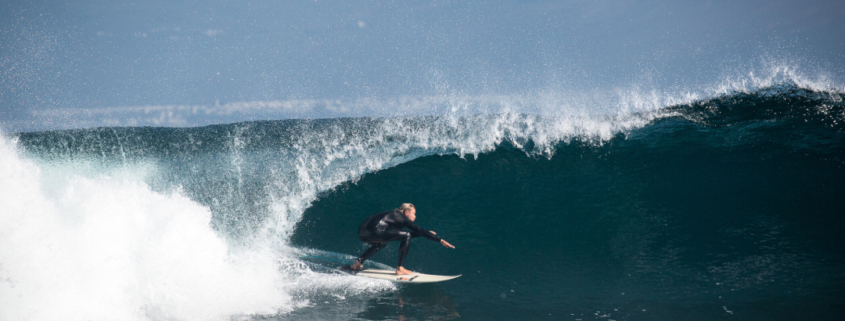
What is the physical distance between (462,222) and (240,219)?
338 centimetres

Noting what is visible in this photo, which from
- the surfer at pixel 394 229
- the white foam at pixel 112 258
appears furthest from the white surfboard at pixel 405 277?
the white foam at pixel 112 258

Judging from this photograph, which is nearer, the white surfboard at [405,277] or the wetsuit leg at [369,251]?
the white surfboard at [405,277]

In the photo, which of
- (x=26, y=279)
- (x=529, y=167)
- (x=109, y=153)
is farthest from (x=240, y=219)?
(x=529, y=167)

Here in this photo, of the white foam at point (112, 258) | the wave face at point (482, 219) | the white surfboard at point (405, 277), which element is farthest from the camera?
the white surfboard at point (405, 277)

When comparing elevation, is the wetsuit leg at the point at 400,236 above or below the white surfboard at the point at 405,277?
above

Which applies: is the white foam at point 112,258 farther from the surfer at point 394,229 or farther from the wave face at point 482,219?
the surfer at point 394,229

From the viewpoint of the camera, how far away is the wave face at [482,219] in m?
4.02

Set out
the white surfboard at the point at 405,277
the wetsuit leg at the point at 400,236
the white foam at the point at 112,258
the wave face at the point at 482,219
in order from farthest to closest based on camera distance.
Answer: the wetsuit leg at the point at 400,236 → the white surfboard at the point at 405,277 → the wave face at the point at 482,219 → the white foam at the point at 112,258

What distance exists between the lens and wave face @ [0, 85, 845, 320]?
158 inches

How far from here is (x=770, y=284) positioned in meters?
4.26

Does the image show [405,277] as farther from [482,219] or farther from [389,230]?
[482,219]

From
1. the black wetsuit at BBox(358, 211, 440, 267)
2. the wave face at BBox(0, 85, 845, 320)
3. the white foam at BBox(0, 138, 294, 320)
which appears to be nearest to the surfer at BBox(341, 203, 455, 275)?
the black wetsuit at BBox(358, 211, 440, 267)

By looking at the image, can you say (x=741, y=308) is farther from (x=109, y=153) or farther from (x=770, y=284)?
(x=109, y=153)

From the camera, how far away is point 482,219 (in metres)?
6.36
